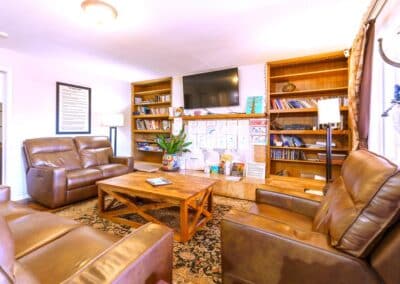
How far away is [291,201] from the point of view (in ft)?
5.62

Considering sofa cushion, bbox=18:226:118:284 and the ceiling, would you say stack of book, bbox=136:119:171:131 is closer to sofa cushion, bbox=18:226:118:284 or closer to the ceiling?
the ceiling

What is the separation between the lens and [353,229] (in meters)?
0.90

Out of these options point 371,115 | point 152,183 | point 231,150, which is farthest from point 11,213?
point 371,115

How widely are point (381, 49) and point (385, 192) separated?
4.86 ft

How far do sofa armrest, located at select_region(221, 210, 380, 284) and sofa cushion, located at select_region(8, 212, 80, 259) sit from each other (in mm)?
993

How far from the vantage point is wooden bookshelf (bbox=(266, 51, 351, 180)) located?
10.1 ft

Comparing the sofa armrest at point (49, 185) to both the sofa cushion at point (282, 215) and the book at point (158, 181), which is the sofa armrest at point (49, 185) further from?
the sofa cushion at point (282, 215)

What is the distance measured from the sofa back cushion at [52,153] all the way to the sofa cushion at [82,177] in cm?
38

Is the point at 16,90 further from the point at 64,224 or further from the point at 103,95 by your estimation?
the point at 64,224

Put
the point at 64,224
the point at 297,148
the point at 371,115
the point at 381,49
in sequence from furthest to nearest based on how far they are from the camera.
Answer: the point at 297,148 < the point at 371,115 < the point at 381,49 < the point at 64,224

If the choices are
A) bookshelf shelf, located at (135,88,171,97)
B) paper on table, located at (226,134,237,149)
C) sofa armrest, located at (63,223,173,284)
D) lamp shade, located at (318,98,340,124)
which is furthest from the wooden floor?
bookshelf shelf, located at (135,88,171,97)

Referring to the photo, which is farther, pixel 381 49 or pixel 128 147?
pixel 128 147

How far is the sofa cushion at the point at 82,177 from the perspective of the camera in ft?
8.94

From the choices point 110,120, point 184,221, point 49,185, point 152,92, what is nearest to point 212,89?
point 152,92
